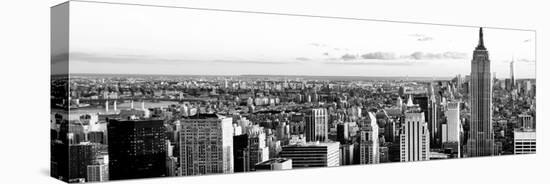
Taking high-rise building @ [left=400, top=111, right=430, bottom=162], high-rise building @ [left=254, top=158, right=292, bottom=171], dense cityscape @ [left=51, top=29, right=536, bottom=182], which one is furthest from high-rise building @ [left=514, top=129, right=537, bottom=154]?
high-rise building @ [left=254, top=158, right=292, bottom=171]

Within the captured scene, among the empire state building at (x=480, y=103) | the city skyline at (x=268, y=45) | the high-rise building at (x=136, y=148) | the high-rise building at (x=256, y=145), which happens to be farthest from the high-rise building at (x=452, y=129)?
the high-rise building at (x=136, y=148)

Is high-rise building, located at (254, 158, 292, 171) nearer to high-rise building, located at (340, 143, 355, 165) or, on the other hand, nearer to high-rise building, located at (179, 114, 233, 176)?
high-rise building, located at (179, 114, 233, 176)

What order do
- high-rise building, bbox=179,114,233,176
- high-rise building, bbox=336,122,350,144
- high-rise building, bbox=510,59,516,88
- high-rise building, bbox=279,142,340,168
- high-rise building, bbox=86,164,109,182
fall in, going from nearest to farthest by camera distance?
high-rise building, bbox=86,164,109,182
high-rise building, bbox=179,114,233,176
high-rise building, bbox=279,142,340,168
high-rise building, bbox=336,122,350,144
high-rise building, bbox=510,59,516,88

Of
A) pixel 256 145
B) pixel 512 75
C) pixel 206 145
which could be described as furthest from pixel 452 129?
pixel 206 145

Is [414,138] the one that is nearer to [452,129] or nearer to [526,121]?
[452,129]

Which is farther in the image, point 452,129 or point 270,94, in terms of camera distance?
point 452,129

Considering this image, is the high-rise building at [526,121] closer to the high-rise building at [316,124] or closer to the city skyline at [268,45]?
the city skyline at [268,45]
